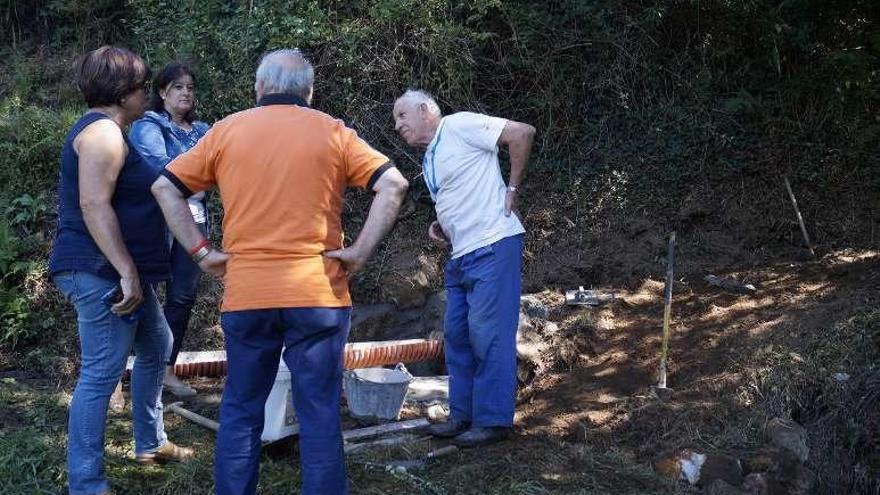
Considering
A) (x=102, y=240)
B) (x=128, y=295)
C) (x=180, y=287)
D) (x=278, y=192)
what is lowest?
(x=180, y=287)

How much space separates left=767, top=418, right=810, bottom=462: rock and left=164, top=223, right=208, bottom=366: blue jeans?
3.30 m

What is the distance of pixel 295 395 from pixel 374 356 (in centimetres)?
226

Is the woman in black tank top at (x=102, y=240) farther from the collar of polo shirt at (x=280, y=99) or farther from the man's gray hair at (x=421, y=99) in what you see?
the man's gray hair at (x=421, y=99)

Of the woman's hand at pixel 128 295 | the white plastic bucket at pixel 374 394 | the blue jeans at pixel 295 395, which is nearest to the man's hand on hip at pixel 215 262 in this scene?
the blue jeans at pixel 295 395

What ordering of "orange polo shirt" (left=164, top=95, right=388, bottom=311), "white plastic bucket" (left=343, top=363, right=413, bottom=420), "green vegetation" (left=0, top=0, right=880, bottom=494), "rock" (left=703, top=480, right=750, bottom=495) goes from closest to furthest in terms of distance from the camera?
"orange polo shirt" (left=164, top=95, right=388, bottom=311), "rock" (left=703, top=480, right=750, bottom=495), "white plastic bucket" (left=343, top=363, right=413, bottom=420), "green vegetation" (left=0, top=0, right=880, bottom=494)

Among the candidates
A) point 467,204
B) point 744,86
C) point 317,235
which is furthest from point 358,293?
point 744,86

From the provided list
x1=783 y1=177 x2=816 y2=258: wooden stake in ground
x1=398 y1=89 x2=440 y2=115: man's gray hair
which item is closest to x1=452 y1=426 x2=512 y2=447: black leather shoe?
x1=398 y1=89 x2=440 y2=115: man's gray hair

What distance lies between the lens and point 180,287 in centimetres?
510

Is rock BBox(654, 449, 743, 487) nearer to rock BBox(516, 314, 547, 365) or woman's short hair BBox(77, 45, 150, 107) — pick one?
rock BBox(516, 314, 547, 365)

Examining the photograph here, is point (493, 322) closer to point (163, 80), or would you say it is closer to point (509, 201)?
point (509, 201)

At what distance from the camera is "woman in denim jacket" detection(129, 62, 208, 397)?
4965 millimetres

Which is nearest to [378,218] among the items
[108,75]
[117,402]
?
[108,75]

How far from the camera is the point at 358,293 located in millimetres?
7281

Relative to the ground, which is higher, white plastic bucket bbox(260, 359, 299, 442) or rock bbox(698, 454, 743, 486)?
white plastic bucket bbox(260, 359, 299, 442)
